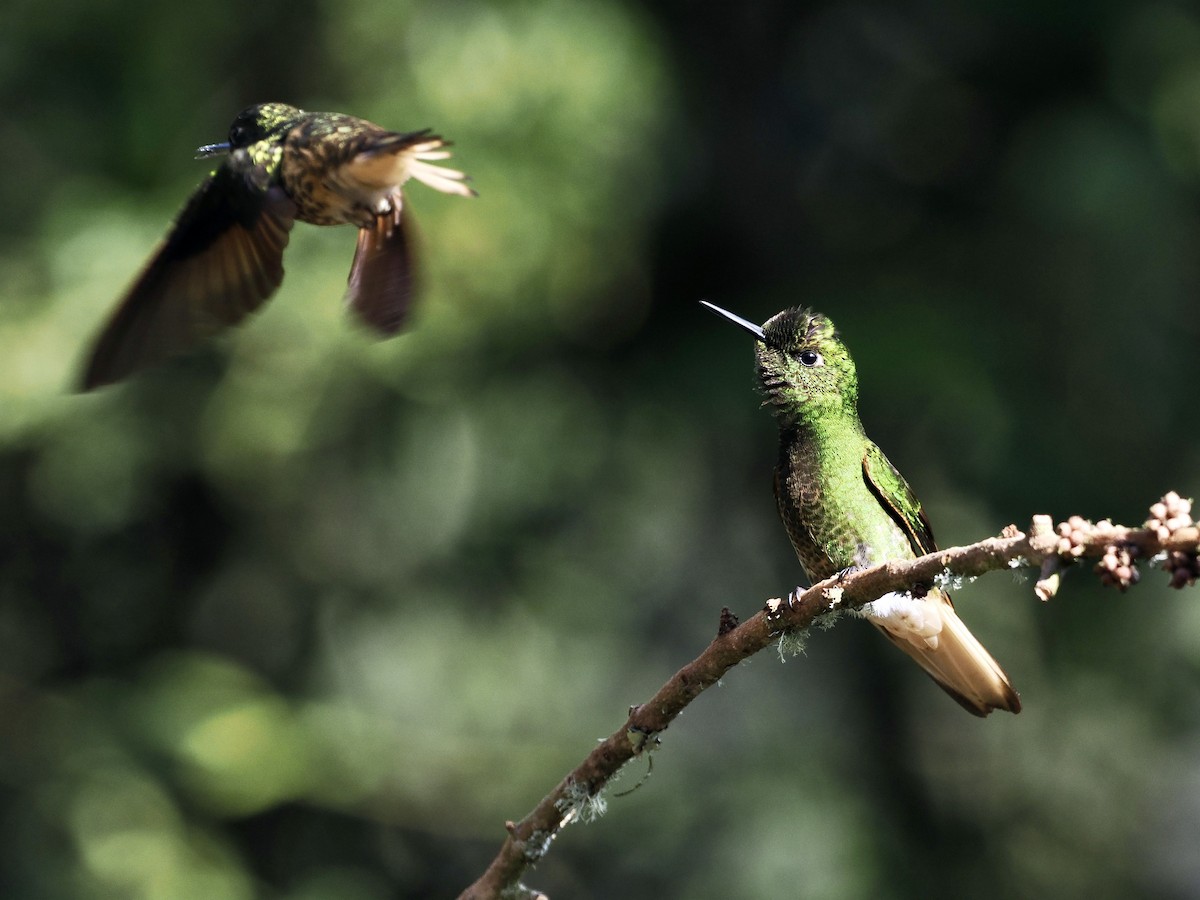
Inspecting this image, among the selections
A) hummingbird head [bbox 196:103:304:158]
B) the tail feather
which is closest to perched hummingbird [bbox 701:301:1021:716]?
the tail feather

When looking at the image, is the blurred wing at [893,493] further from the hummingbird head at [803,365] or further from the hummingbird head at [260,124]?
the hummingbird head at [260,124]

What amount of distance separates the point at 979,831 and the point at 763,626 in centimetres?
485

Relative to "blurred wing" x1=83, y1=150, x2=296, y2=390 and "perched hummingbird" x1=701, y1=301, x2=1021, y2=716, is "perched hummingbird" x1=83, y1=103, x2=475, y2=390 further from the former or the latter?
"perched hummingbird" x1=701, y1=301, x2=1021, y2=716

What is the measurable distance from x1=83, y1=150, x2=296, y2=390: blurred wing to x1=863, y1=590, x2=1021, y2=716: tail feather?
130cm

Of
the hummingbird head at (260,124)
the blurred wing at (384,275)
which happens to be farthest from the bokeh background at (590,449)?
the blurred wing at (384,275)

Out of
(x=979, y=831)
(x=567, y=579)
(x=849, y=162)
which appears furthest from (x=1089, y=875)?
(x=849, y=162)

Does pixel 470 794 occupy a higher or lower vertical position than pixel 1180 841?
lower

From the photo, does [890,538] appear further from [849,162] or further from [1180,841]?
[1180,841]

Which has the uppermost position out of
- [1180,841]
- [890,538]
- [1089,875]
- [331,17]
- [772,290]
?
[331,17]

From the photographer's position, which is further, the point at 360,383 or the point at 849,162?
the point at 849,162

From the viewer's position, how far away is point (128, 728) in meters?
6.25

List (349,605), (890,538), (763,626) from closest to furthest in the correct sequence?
(763,626)
(890,538)
(349,605)

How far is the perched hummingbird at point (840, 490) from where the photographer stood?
269 centimetres

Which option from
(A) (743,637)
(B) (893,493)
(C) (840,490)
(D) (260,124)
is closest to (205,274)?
(D) (260,124)
